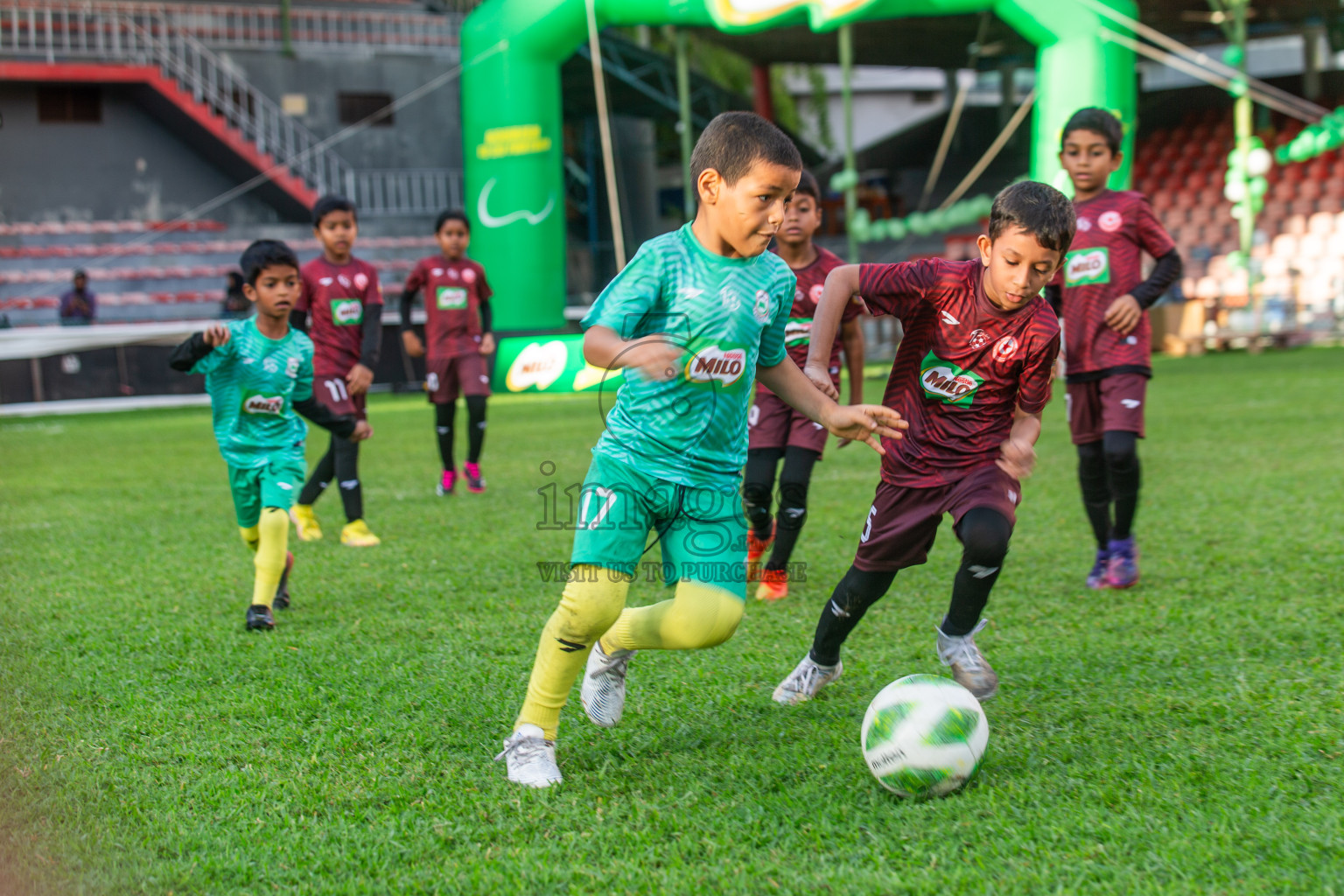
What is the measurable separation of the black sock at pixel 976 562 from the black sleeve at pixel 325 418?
9.61ft

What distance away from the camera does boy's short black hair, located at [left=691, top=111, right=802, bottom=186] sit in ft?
9.18

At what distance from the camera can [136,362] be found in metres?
16.5

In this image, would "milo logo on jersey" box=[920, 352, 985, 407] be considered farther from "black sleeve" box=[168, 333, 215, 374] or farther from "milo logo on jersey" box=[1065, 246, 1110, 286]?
"black sleeve" box=[168, 333, 215, 374]

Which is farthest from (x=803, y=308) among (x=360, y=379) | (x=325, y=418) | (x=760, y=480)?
(x=360, y=379)

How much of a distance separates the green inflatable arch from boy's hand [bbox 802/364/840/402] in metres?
14.0

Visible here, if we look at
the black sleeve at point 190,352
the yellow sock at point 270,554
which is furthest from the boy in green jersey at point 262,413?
the black sleeve at point 190,352

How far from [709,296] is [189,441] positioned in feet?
34.4

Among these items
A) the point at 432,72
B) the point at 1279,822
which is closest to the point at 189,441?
the point at 1279,822

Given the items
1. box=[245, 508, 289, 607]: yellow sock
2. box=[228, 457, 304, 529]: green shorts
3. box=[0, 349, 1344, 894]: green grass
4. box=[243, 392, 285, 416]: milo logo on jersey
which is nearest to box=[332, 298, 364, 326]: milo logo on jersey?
box=[0, 349, 1344, 894]: green grass

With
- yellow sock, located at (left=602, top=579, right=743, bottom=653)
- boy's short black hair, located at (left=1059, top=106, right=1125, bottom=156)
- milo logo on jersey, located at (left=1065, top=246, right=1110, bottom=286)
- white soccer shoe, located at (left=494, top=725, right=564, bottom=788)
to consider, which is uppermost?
boy's short black hair, located at (left=1059, top=106, right=1125, bottom=156)

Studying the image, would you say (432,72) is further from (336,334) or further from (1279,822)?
(1279,822)

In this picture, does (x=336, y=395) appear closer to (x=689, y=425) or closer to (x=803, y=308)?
(x=803, y=308)

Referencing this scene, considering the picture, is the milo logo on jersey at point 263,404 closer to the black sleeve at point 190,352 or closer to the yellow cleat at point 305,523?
the black sleeve at point 190,352

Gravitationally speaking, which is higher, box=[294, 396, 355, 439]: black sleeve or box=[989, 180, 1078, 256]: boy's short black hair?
box=[989, 180, 1078, 256]: boy's short black hair
